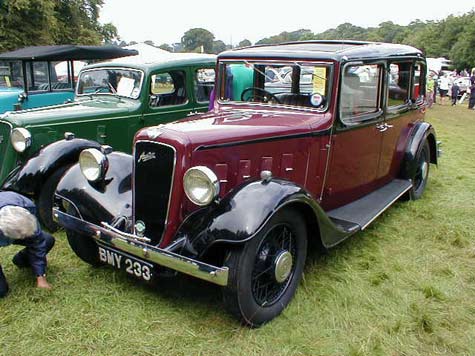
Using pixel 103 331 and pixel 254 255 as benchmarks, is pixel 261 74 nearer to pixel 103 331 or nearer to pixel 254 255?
pixel 254 255

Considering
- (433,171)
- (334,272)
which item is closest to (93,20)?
(433,171)

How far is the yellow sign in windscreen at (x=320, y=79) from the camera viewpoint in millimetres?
3643

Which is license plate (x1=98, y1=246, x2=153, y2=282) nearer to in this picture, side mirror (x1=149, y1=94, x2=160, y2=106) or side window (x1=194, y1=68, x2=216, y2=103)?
side mirror (x1=149, y1=94, x2=160, y2=106)

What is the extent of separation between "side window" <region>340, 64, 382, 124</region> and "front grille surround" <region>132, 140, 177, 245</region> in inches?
64.5

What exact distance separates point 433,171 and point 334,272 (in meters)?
3.95

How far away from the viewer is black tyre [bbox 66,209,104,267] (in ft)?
11.2

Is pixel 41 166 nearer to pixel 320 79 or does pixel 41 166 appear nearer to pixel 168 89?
pixel 168 89

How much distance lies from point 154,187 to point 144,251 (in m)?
0.45

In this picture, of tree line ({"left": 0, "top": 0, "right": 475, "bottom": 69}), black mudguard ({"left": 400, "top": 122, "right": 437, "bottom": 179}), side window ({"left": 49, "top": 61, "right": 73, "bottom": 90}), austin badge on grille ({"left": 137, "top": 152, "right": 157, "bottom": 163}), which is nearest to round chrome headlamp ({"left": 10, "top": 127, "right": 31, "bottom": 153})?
austin badge on grille ({"left": 137, "top": 152, "right": 157, "bottom": 163})

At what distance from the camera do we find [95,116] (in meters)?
5.19

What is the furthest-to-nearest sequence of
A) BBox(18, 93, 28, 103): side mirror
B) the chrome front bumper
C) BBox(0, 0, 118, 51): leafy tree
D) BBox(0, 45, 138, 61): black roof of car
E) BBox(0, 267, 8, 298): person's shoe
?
1. BBox(0, 0, 118, 51): leafy tree
2. BBox(0, 45, 138, 61): black roof of car
3. BBox(18, 93, 28, 103): side mirror
4. BBox(0, 267, 8, 298): person's shoe
5. the chrome front bumper

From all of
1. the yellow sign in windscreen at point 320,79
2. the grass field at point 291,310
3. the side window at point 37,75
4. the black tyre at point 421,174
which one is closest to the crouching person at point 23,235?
the grass field at point 291,310

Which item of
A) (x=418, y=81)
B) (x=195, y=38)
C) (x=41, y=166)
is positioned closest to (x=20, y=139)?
(x=41, y=166)

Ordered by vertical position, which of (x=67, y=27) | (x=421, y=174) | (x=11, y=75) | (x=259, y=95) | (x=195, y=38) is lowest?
(x=421, y=174)
